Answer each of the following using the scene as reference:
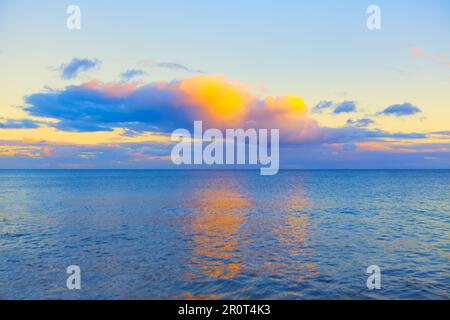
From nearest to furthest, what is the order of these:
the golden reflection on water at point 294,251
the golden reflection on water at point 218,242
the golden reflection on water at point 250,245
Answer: the golden reflection on water at point 294,251, the golden reflection on water at point 250,245, the golden reflection on water at point 218,242

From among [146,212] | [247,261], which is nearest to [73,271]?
[247,261]

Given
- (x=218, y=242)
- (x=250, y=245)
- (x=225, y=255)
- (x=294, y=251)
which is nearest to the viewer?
(x=225, y=255)

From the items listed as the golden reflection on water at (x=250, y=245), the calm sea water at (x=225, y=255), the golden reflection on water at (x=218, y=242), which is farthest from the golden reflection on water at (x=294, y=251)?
the golden reflection on water at (x=218, y=242)

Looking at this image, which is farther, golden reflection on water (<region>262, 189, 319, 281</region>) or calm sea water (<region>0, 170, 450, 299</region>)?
golden reflection on water (<region>262, 189, 319, 281</region>)

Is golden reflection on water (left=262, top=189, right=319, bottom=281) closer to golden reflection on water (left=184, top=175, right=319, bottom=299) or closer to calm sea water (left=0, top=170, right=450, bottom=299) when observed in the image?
golden reflection on water (left=184, top=175, right=319, bottom=299)

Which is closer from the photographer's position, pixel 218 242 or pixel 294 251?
pixel 294 251

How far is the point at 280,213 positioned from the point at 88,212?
3037 cm

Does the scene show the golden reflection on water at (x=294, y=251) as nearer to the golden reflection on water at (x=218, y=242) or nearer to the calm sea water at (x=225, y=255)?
the calm sea water at (x=225, y=255)

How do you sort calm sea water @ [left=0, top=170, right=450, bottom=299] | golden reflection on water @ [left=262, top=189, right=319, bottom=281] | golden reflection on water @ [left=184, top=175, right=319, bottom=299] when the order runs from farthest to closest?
golden reflection on water @ [left=184, top=175, right=319, bottom=299] < golden reflection on water @ [left=262, top=189, right=319, bottom=281] < calm sea water @ [left=0, top=170, right=450, bottom=299]

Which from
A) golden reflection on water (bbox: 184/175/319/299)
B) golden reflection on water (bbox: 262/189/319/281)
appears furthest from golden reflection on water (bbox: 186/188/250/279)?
golden reflection on water (bbox: 262/189/319/281)

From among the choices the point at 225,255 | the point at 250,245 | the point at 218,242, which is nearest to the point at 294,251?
the point at 250,245

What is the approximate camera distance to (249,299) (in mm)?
17531

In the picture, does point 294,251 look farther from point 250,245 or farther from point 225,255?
point 225,255
